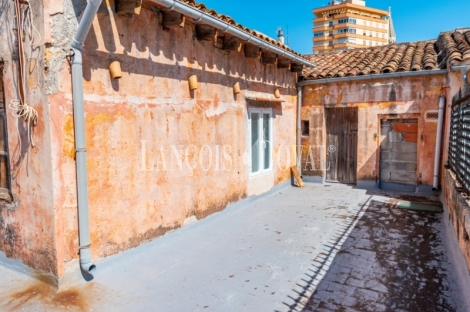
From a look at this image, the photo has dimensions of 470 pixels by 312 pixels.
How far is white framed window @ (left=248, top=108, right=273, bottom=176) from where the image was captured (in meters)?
8.89

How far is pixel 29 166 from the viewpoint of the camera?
14.5 ft

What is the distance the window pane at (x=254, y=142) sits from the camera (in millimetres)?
8906

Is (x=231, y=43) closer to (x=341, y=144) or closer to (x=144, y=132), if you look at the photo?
(x=144, y=132)

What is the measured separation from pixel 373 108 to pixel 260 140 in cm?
388

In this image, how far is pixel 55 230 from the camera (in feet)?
13.8

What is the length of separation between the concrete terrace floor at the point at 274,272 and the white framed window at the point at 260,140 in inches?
84.5

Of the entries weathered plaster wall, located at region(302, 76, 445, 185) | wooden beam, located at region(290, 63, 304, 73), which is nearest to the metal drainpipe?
weathered plaster wall, located at region(302, 76, 445, 185)

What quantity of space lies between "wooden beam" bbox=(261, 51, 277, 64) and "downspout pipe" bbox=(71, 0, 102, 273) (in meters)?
5.43

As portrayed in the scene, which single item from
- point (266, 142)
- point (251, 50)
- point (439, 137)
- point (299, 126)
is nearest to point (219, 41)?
point (251, 50)

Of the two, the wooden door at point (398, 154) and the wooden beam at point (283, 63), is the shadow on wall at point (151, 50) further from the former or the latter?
the wooden door at point (398, 154)

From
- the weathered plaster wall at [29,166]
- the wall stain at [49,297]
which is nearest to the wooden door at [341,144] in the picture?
the wall stain at [49,297]

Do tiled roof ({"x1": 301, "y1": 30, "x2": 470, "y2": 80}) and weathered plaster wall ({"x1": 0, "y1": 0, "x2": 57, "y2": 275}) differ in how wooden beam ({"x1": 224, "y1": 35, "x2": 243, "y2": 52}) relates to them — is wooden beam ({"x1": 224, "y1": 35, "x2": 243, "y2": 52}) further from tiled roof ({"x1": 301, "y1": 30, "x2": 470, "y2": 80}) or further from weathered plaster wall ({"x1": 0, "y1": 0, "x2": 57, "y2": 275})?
tiled roof ({"x1": 301, "y1": 30, "x2": 470, "y2": 80})

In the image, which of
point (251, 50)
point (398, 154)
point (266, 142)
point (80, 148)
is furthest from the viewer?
point (398, 154)

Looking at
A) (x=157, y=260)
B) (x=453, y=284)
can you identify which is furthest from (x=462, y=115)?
(x=157, y=260)
